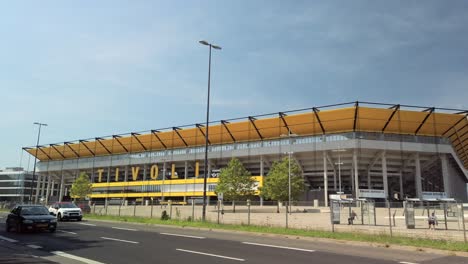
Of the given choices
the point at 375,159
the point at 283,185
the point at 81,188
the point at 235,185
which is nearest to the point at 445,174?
the point at 375,159

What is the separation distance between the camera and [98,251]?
13.1 meters

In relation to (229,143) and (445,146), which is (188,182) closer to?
(229,143)

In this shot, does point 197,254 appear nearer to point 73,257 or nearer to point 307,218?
point 73,257

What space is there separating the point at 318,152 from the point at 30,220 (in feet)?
189

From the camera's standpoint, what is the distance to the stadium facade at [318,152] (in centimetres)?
6581

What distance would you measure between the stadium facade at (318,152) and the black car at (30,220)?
31.9 meters

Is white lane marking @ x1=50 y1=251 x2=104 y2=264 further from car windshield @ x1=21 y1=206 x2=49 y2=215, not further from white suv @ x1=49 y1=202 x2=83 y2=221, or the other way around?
white suv @ x1=49 y1=202 x2=83 y2=221

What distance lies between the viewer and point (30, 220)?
20000mm

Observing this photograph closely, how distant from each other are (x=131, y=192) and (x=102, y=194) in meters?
11.9

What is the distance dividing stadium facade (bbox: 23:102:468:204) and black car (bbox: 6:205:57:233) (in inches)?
1258

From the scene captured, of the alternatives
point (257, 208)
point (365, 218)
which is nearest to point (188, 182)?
point (257, 208)

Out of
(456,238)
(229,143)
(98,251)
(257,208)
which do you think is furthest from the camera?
(229,143)

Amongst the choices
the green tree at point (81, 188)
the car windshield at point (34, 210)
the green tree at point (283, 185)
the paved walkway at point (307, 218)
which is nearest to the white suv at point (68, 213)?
the paved walkway at point (307, 218)

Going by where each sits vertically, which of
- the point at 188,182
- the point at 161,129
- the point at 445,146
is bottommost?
the point at 188,182
